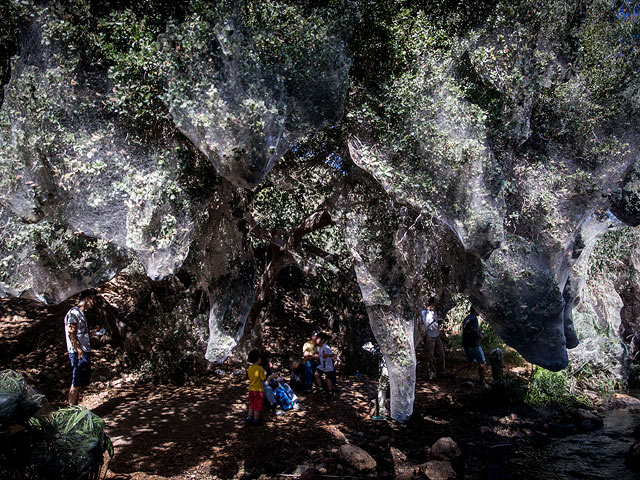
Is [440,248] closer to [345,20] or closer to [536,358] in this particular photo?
[536,358]

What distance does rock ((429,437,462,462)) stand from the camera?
6059 mm

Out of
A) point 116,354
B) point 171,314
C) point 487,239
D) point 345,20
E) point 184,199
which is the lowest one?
point 116,354

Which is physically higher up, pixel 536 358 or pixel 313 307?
pixel 313 307

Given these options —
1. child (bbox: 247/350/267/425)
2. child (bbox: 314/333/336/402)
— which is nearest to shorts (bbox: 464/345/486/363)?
child (bbox: 314/333/336/402)

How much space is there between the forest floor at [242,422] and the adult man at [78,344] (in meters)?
0.91

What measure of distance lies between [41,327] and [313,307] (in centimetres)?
603

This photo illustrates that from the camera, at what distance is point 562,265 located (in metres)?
7.76

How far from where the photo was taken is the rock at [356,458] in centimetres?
567

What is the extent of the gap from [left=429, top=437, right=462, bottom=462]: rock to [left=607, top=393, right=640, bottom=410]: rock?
17.3ft

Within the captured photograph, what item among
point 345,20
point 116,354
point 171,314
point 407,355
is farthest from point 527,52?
point 116,354

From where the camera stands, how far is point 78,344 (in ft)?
19.8

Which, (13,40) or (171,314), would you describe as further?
(171,314)

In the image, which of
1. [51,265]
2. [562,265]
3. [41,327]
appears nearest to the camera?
[51,265]

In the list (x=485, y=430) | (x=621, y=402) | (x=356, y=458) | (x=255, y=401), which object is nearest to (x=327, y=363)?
(x=255, y=401)
